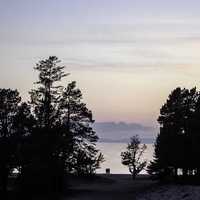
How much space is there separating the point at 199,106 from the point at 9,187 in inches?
999

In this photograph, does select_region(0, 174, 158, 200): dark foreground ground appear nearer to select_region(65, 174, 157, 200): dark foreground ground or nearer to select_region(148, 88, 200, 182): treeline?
select_region(65, 174, 157, 200): dark foreground ground

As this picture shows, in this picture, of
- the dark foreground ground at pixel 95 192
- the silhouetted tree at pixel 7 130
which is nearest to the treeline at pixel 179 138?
the dark foreground ground at pixel 95 192

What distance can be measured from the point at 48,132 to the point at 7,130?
5.83 meters

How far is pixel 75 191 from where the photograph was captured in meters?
74.1

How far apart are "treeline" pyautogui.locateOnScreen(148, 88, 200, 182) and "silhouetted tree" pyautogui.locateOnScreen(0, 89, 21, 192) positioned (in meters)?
16.5

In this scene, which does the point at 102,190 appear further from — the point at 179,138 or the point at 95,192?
the point at 179,138

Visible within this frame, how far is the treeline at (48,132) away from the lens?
2859 inches

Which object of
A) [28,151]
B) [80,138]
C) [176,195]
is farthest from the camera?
[80,138]

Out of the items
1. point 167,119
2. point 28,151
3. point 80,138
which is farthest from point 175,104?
point 28,151

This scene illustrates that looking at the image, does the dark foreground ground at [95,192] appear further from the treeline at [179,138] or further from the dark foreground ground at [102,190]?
the treeline at [179,138]

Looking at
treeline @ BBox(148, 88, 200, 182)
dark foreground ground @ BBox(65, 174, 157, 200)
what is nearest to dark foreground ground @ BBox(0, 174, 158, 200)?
dark foreground ground @ BBox(65, 174, 157, 200)

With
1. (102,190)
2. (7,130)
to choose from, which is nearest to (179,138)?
(102,190)

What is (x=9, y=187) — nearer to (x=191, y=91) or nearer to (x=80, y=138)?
(x=80, y=138)

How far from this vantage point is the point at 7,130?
76625 mm
